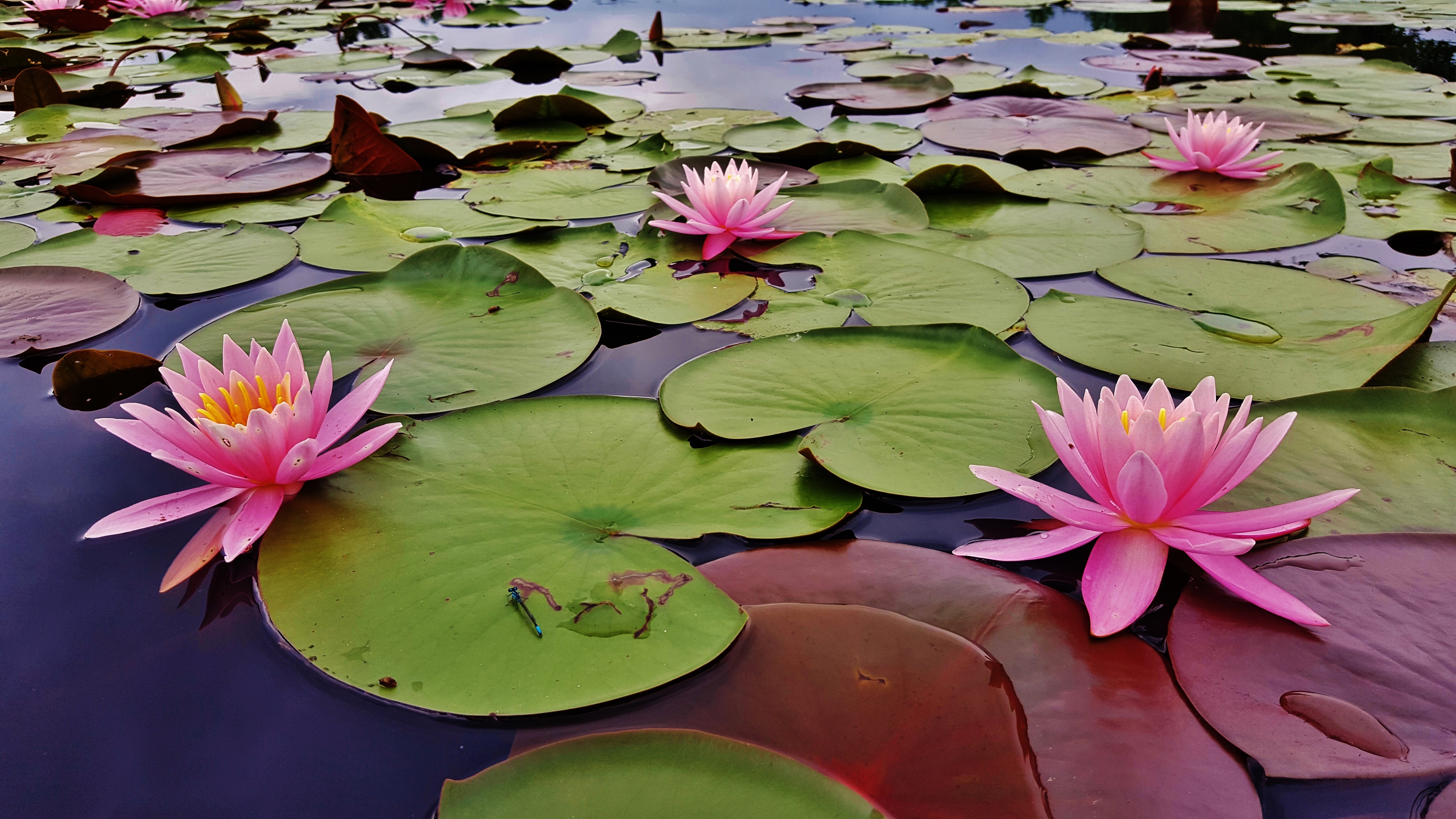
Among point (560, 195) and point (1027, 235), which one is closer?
→ point (1027, 235)

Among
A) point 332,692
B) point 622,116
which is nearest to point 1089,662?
point 332,692

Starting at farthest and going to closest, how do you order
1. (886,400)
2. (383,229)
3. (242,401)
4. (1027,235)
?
(383,229)
(1027,235)
(886,400)
(242,401)

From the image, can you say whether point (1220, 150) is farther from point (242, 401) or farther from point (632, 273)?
point (242, 401)

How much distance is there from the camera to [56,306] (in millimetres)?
2074

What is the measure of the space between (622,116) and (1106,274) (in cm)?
302

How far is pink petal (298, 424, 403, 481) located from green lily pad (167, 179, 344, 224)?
5.94 ft

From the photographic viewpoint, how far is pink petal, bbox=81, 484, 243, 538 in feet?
3.98

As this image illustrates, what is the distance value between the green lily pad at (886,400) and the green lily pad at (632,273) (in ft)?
1.20

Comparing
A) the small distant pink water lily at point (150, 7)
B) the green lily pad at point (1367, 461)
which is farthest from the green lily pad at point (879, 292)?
the small distant pink water lily at point (150, 7)

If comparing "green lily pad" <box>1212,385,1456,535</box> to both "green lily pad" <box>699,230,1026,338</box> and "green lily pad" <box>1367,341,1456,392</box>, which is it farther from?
"green lily pad" <box>699,230,1026,338</box>

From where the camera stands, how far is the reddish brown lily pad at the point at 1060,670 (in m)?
0.89

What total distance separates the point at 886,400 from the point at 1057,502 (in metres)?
0.51

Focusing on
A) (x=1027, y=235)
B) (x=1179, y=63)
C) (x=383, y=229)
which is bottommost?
(x=383, y=229)

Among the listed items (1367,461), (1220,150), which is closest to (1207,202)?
(1220,150)
